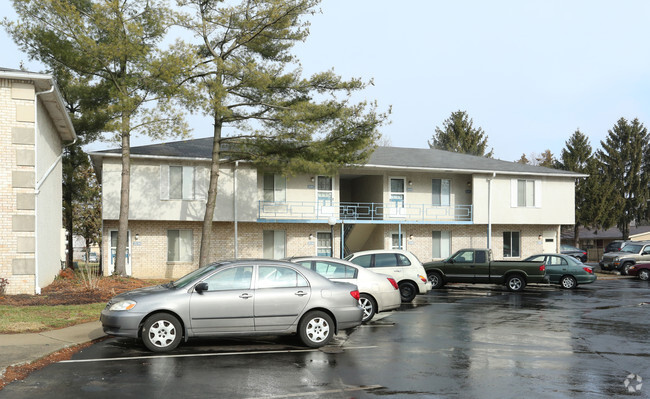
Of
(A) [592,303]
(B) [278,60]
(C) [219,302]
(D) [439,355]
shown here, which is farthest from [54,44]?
(A) [592,303]

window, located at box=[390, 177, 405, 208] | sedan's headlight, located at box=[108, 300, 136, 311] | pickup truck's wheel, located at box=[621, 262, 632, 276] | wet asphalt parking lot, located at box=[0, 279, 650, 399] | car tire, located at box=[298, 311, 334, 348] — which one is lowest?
pickup truck's wheel, located at box=[621, 262, 632, 276]

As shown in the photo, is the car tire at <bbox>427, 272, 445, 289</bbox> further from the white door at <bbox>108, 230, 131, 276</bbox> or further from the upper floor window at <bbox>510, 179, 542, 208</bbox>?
the white door at <bbox>108, 230, 131, 276</bbox>

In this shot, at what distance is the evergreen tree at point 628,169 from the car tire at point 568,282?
36.6 m

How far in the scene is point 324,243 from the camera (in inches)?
1214

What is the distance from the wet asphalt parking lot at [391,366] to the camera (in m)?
7.32

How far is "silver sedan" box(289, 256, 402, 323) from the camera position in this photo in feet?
43.4

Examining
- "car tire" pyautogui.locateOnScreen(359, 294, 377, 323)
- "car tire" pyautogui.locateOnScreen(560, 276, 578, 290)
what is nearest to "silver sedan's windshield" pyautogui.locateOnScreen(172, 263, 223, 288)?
"car tire" pyautogui.locateOnScreen(359, 294, 377, 323)

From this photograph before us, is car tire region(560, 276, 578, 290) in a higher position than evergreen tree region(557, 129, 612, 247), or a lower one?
lower

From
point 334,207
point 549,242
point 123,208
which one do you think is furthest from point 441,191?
point 123,208

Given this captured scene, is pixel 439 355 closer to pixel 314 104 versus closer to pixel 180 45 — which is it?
pixel 314 104

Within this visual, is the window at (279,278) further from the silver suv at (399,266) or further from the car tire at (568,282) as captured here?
the car tire at (568,282)

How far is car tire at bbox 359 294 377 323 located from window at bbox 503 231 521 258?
75.8 feet

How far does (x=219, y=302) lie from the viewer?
31.8ft

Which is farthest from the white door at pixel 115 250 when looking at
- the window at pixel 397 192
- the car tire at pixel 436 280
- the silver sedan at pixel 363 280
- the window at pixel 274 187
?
the silver sedan at pixel 363 280
